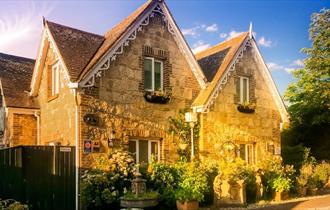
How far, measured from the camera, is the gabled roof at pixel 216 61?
1642 centimetres

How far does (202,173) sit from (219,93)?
4401 mm

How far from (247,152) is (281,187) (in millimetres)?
2905

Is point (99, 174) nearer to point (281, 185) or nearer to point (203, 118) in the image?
point (203, 118)

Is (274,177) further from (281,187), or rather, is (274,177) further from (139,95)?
(139,95)

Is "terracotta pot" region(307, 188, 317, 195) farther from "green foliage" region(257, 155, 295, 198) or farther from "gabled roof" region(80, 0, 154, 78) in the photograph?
"gabled roof" region(80, 0, 154, 78)

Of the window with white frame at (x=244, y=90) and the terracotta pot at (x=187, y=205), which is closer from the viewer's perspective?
the terracotta pot at (x=187, y=205)

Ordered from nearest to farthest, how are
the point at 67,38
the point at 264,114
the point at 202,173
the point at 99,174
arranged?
the point at 99,174, the point at 202,173, the point at 67,38, the point at 264,114

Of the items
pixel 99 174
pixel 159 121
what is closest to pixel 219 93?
pixel 159 121

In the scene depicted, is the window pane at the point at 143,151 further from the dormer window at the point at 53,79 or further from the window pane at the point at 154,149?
the dormer window at the point at 53,79

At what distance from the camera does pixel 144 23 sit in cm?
1521

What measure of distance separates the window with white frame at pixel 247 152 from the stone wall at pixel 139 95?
11.4ft

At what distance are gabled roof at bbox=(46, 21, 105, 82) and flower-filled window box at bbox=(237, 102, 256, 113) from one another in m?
6.54

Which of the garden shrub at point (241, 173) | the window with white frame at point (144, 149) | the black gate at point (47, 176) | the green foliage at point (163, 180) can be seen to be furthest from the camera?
the window with white frame at point (144, 149)

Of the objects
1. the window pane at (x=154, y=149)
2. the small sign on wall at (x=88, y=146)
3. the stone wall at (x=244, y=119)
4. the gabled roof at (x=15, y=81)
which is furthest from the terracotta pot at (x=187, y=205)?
the gabled roof at (x=15, y=81)
